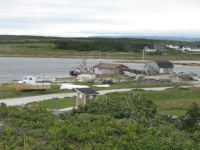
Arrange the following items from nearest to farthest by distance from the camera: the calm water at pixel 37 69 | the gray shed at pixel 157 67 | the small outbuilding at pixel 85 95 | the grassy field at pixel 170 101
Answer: the small outbuilding at pixel 85 95, the grassy field at pixel 170 101, the gray shed at pixel 157 67, the calm water at pixel 37 69

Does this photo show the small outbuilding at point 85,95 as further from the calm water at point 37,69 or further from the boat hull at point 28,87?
the calm water at point 37,69

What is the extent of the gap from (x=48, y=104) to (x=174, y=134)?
16623 millimetres

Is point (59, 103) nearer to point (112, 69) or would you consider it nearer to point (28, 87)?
point (28, 87)

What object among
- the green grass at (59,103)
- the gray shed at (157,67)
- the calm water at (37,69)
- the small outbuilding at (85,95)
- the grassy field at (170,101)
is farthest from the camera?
the calm water at (37,69)

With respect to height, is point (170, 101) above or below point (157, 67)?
above

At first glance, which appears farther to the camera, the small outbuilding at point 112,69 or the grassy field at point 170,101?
the small outbuilding at point 112,69

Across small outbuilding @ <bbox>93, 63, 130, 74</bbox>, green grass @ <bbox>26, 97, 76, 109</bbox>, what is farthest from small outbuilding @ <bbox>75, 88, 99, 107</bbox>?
small outbuilding @ <bbox>93, 63, 130, 74</bbox>

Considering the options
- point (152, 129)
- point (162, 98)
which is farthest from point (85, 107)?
point (162, 98)

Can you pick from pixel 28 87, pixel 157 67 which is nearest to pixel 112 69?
pixel 157 67

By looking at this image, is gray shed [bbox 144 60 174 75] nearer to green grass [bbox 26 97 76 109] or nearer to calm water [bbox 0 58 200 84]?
calm water [bbox 0 58 200 84]

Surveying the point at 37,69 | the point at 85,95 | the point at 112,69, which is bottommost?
the point at 37,69

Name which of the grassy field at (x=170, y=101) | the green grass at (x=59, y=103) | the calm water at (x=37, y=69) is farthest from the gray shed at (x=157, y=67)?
the green grass at (x=59, y=103)

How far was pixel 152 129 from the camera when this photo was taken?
15.0 m

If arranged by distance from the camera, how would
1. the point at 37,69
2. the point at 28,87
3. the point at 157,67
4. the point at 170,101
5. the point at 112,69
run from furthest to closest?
1. the point at 37,69
2. the point at 112,69
3. the point at 157,67
4. the point at 28,87
5. the point at 170,101
